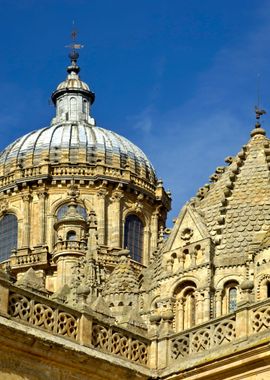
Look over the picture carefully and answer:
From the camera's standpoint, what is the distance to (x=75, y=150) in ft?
197

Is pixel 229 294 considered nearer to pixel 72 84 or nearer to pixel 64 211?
pixel 64 211

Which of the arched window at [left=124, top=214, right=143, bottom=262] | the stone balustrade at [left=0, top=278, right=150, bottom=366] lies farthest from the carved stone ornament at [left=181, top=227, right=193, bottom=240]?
the arched window at [left=124, top=214, right=143, bottom=262]

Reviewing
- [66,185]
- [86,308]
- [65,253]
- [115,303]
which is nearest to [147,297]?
[115,303]

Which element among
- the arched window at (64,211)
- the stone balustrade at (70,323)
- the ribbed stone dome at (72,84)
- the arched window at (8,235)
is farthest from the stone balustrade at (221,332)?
the ribbed stone dome at (72,84)

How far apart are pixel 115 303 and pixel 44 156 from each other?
68.2ft

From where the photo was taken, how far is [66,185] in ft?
194

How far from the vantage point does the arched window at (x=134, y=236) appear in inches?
2314

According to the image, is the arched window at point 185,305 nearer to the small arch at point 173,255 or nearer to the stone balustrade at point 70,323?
the small arch at point 173,255

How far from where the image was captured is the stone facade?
22.1 m

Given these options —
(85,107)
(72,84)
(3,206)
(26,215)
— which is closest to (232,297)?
(26,215)

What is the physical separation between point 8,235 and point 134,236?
5547 millimetres

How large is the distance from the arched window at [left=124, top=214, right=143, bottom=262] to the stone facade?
6 centimetres

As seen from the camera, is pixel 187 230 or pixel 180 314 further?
pixel 187 230

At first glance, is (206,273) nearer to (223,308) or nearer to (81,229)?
(223,308)
